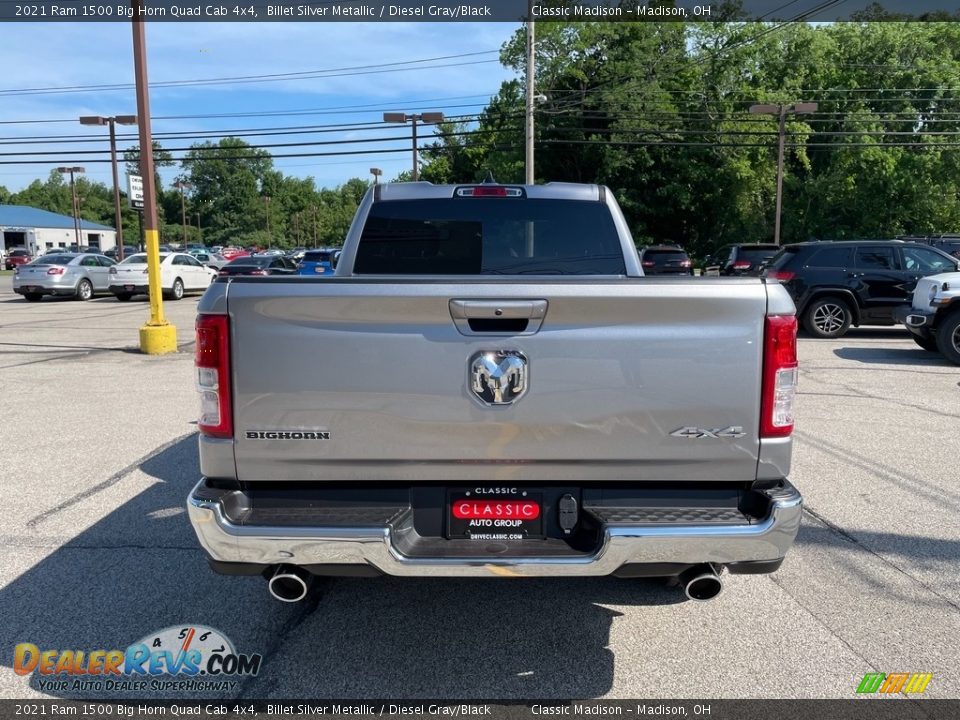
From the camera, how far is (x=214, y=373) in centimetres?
283

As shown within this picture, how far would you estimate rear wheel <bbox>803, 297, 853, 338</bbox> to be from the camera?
1418 centimetres

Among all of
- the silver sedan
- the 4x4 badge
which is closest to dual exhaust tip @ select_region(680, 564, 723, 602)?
the 4x4 badge

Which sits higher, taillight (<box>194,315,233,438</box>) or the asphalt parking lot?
taillight (<box>194,315,233,438</box>)

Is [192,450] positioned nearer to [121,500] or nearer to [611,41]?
[121,500]

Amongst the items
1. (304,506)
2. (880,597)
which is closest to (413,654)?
(304,506)

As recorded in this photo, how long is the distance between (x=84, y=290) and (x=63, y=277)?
1.25m

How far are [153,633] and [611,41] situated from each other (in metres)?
44.6

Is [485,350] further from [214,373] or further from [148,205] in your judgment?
[148,205]

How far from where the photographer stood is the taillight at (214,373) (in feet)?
9.16

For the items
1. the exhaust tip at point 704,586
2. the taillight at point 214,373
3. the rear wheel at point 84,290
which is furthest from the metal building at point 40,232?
the exhaust tip at point 704,586

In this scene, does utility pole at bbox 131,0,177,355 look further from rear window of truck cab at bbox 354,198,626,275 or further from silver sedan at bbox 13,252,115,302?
silver sedan at bbox 13,252,115,302

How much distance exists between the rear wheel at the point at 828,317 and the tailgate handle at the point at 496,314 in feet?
→ 42.5

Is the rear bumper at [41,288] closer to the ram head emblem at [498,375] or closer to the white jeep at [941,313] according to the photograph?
the white jeep at [941,313]

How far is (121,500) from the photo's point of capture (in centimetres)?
536
